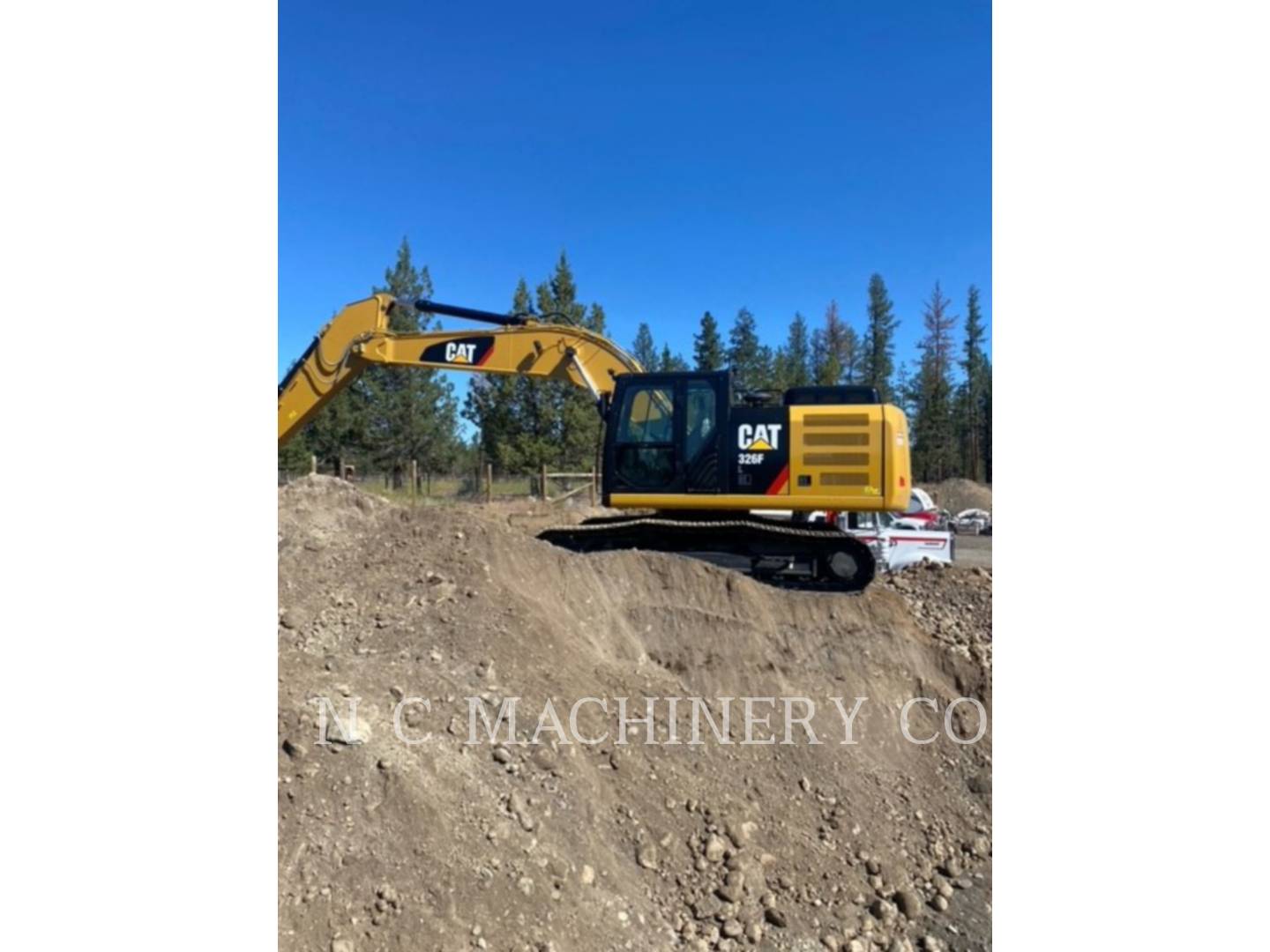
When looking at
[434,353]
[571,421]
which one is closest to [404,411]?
[571,421]

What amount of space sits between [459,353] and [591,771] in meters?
6.08

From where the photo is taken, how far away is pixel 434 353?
336 inches

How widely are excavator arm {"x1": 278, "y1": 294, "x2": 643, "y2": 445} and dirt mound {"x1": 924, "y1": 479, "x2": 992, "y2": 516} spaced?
880 inches

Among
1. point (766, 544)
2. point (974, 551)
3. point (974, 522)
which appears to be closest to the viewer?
point (766, 544)

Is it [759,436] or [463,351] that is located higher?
[463,351]

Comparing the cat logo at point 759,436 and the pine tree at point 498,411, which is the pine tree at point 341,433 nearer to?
the pine tree at point 498,411

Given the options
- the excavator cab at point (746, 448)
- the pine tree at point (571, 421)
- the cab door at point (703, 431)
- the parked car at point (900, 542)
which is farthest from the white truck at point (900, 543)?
the pine tree at point (571, 421)

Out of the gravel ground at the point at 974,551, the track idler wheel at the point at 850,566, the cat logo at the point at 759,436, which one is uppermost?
the cat logo at the point at 759,436

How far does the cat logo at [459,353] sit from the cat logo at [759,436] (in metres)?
3.47

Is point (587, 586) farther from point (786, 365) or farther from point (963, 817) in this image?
point (786, 365)

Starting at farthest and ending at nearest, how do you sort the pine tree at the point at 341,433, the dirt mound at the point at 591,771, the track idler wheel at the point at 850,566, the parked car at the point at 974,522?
the parked car at the point at 974,522, the pine tree at the point at 341,433, the track idler wheel at the point at 850,566, the dirt mound at the point at 591,771

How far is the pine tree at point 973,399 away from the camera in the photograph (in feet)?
92.4

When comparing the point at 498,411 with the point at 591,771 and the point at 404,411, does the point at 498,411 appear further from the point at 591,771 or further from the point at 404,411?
the point at 591,771

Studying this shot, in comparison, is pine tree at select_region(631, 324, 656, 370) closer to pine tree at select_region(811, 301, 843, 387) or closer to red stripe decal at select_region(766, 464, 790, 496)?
pine tree at select_region(811, 301, 843, 387)
